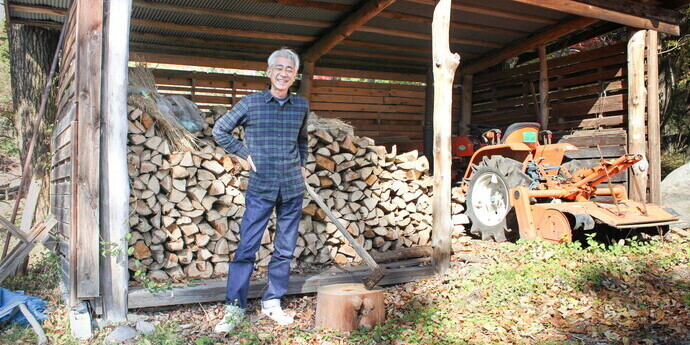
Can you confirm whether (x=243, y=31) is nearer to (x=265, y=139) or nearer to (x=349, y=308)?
(x=265, y=139)

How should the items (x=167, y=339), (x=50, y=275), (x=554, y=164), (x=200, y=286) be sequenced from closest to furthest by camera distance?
(x=167, y=339), (x=200, y=286), (x=50, y=275), (x=554, y=164)

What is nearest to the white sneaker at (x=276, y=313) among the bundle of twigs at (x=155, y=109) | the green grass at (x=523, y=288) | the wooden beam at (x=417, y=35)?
the green grass at (x=523, y=288)

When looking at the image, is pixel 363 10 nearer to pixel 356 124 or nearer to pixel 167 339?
pixel 356 124

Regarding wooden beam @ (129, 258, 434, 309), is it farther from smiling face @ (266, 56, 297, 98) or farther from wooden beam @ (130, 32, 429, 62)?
wooden beam @ (130, 32, 429, 62)

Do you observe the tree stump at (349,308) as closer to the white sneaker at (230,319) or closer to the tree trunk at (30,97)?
the white sneaker at (230,319)

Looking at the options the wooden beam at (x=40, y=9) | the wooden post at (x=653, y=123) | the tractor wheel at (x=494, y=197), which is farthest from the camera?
the wooden post at (x=653, y=123)

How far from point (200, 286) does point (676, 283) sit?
11.9 feet

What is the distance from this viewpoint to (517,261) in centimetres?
476

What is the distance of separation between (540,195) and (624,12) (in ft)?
8.74

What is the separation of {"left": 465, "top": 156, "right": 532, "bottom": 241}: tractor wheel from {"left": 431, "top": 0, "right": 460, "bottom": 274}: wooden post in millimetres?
1007

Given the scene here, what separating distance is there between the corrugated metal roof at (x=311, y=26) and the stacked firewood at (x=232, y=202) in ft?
5.22

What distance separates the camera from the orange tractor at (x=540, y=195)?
4.91 m

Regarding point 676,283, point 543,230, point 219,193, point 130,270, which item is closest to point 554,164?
point 543,230

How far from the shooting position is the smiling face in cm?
342
